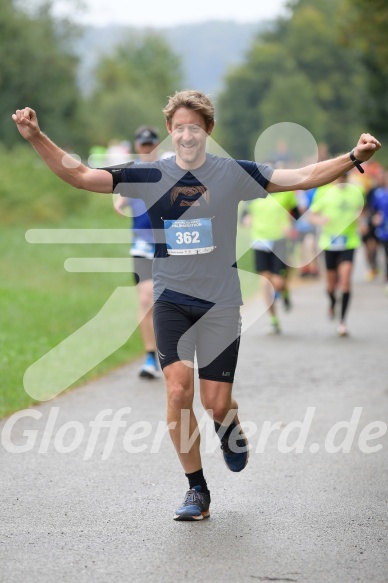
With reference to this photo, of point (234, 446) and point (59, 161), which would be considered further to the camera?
point (234, 446)

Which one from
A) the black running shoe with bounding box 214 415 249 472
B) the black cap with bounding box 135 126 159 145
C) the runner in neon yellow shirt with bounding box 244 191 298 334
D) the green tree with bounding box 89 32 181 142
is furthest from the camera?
the green tree with bounding box 89 32 181 142

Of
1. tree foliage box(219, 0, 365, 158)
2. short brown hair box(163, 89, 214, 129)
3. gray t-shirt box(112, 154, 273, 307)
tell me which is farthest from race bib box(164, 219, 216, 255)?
tree foliage box(219, 0, 365, 158)

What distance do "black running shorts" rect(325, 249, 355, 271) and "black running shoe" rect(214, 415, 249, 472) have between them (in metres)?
8.45

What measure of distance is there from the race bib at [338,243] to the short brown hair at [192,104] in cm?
883

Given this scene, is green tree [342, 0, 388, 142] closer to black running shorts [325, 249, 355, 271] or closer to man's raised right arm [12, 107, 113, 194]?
black running shorts [325, 249, 355, 271]

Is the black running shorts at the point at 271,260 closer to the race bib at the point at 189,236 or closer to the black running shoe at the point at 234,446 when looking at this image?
the black running shoe at the point at 234,446

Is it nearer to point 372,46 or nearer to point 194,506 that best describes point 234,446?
point 194,506

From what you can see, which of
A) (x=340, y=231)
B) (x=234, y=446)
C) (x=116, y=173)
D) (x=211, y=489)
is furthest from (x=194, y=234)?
(x=340, y=231)

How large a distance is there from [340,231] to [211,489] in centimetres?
822

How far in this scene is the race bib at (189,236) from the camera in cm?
591

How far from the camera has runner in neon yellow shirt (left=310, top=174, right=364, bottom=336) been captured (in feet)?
47.7

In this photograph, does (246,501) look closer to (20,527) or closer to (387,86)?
(20,527)

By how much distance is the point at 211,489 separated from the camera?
673cm

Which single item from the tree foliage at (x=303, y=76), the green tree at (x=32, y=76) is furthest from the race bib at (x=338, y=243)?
the tree foliage at (x=303, y=76)
